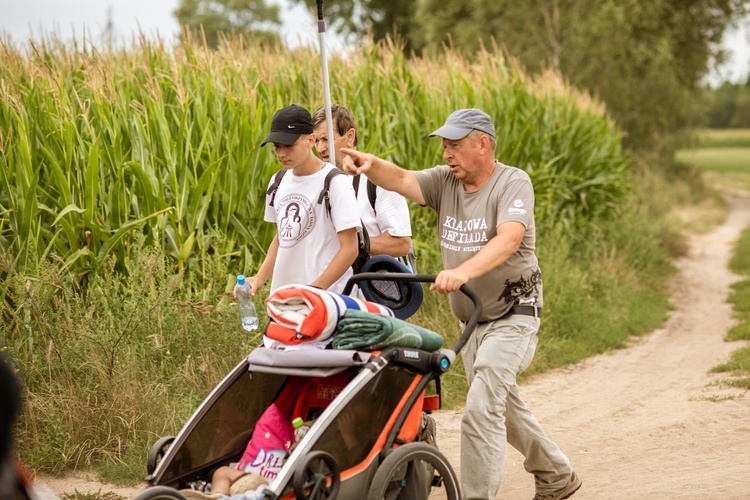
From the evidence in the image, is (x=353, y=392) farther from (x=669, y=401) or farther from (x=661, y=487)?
(x=669, y=401)

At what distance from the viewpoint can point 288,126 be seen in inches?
199

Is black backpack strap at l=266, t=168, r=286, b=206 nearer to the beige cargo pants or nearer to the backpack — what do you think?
the backpack

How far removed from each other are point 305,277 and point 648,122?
2295 centimetres

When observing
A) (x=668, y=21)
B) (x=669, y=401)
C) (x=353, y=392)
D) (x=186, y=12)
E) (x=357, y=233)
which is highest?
(x=186, y=12)

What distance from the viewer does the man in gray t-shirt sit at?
4832 millimetres

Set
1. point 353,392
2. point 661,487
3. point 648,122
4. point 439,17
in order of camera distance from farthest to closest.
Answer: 1. point 439,17
2. point 648,122
3. point 661,487
4. point 353,392

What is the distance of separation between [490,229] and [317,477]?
62.8 inches

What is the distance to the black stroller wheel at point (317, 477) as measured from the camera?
12.7 feet

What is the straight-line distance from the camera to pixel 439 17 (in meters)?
32.0

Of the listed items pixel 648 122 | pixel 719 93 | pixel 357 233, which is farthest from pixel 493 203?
pixel 719 93

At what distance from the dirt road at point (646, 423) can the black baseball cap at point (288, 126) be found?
234cm

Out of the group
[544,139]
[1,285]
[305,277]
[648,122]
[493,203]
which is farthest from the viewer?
[648,122]

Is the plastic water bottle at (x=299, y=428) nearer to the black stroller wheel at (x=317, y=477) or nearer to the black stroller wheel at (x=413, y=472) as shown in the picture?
the black stroller wheel at (x=317, y=477)

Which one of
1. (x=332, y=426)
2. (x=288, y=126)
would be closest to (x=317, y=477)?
(x=332, y=426)
